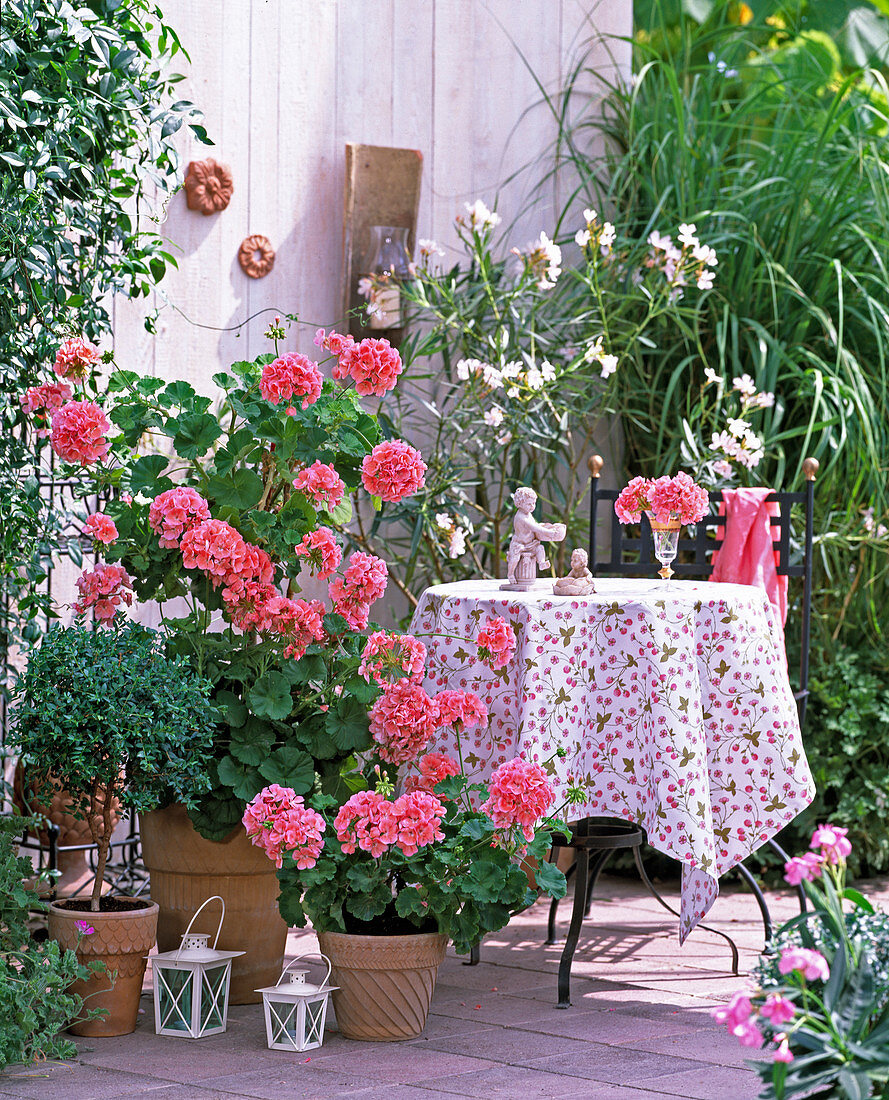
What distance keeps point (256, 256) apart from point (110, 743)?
1.87 meters

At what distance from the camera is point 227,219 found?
4.07 m

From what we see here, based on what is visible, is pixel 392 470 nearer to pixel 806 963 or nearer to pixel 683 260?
pixel 806 963

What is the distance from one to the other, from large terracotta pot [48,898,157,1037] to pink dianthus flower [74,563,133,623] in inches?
22.7

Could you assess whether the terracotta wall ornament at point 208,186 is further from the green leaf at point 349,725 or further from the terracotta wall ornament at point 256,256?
the green leaf at point 349,725

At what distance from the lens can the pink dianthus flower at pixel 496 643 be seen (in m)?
2.85

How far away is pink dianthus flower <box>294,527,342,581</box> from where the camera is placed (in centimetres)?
290

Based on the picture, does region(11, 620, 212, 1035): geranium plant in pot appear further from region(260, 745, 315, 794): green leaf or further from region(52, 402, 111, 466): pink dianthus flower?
region(52, 402, 111, 466): pink dianthus flower

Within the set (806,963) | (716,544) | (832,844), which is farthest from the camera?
(716,544)

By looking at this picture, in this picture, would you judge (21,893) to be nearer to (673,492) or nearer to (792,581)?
(673,492)

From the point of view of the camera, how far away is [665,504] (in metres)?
3.29

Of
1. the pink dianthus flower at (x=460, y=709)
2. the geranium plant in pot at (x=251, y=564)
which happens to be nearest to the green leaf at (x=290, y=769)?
the geranium plant in pot at (x=251, y=564)

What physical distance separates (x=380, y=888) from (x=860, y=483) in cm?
206

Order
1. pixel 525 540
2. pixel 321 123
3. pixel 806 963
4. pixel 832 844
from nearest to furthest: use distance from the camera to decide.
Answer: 1. pixel 806 963
2. pixel 832 844
3. pixel 525 540
4. pixel 321 123

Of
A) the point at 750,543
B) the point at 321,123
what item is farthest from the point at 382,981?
the point at 321,123
